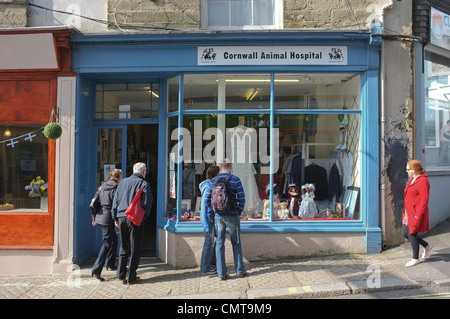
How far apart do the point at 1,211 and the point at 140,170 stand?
3.14m

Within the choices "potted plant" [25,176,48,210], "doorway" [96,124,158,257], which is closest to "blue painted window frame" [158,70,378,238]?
"doorway" [96,124,158,257]

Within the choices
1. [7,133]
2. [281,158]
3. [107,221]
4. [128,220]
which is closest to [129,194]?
[128,220]

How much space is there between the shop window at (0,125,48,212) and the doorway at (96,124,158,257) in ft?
3.41

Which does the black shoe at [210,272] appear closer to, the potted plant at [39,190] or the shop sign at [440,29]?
the potted plant at [39,190]

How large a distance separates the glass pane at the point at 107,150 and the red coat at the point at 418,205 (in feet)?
17.7

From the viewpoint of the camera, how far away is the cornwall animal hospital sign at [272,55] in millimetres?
7707

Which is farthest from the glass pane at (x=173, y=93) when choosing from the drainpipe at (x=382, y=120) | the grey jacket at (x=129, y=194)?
A: the drainpipe at (x=382, y=120)

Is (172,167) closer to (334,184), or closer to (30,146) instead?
(30,146)

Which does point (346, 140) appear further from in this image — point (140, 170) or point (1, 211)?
point (1, 211)

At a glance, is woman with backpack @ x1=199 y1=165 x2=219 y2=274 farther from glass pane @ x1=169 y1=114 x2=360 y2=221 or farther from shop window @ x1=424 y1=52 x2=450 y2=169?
shop window @ x1=424 y1=52 x2=450 y2=169

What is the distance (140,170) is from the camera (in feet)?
22.0

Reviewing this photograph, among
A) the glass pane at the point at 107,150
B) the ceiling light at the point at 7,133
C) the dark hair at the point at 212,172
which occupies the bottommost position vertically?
the dark hair at the point at 212,172
